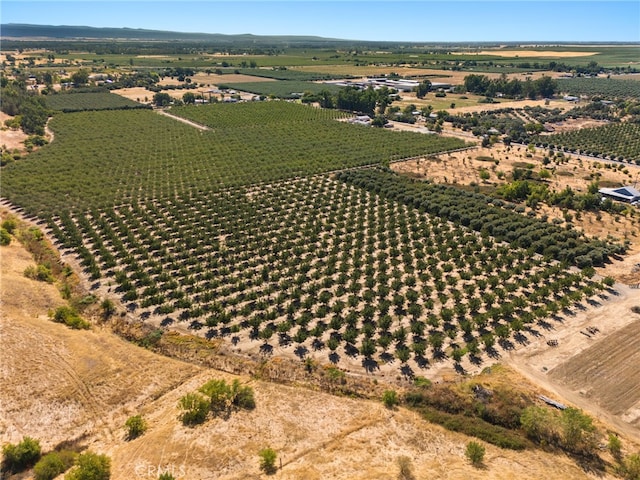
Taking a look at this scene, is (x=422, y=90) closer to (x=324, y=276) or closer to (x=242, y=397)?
(x=324, y=276)

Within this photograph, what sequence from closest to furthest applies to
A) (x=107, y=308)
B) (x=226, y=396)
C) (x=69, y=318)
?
1. (x=226, y=396)
2. (x=69, y=318)
3. (x=107, y=308)

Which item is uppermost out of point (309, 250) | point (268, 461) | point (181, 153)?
point (181, 153)

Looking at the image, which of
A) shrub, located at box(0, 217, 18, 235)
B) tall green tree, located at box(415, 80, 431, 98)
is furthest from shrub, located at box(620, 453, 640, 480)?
tall green tree, located at box(415, 80, 431, 98)

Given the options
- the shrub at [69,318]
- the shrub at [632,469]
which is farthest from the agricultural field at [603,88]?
the shrub at [69,318]

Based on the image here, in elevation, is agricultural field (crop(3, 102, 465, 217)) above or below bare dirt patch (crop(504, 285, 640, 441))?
above

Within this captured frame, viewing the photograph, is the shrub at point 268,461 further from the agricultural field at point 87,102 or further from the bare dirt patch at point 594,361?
the agricultural field at point 87,102

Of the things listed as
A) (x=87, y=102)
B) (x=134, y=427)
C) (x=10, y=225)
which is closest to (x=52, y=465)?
(x=134, y=427)

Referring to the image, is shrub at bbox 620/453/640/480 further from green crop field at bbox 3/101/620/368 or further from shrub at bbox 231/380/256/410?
shrub at bbox 231/380/256/410
